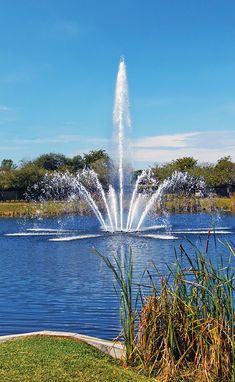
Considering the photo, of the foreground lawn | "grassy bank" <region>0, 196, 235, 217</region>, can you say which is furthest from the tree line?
the foreground lawn

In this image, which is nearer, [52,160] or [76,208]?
[76,208]

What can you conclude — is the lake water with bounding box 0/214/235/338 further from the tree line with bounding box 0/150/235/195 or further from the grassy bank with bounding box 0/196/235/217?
the tree line with bounding box 0/150/235/195

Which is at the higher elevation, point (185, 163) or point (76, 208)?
point (185, 163)

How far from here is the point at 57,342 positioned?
805 cm

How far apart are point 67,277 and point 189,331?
1007 centimetres

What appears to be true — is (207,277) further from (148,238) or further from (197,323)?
(148,238)

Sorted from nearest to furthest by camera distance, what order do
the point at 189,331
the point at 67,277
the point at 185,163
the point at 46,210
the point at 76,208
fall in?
the point at 189,331 → the point at 67,277 → the point at 46,210 → the point at 76,208 → the point at 185,163

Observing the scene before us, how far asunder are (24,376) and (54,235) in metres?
24.3

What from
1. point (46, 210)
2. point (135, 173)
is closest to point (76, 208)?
point (46, 210)

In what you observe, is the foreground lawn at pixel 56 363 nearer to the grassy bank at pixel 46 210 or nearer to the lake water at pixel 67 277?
the lake water at pixel 67 277

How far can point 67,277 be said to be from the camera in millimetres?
16969

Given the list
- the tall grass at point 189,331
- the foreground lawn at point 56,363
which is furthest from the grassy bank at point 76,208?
the tall grass at point 189,331

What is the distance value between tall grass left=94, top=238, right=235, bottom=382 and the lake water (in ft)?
2.13

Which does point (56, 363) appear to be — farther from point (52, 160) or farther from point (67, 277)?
point (52, 160)
